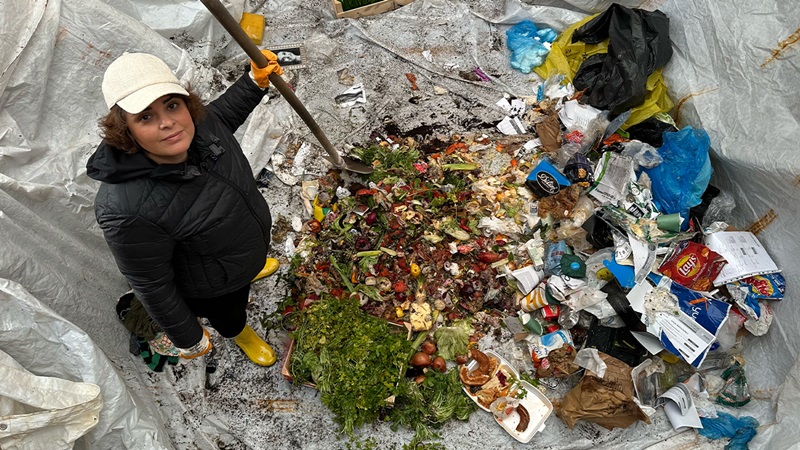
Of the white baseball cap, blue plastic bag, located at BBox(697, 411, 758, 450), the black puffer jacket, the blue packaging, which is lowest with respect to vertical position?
blue plastic bag, located at BBox(697, 411, 758, 450)

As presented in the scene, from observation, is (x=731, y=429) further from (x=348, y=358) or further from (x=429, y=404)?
(x=348, y=358)

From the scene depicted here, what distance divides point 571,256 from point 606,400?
0.93m

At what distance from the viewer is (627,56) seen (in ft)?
12.0

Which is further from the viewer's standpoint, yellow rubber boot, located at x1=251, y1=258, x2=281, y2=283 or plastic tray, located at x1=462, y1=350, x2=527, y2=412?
yellow rubber boot, located at x1=251, y1=258, x2=281, y2=283

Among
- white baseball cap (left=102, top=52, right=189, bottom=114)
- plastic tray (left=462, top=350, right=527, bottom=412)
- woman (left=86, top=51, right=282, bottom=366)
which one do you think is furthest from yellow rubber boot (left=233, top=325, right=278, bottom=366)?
white baseball cap (left=102, top=52, right=189, bottom=114)

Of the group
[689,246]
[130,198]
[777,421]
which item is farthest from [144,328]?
[777,421]

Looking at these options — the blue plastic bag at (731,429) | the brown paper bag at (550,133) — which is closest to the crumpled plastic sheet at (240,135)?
the blue plastic bag at (731,429)

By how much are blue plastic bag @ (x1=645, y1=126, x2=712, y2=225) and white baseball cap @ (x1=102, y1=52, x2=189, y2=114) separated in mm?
3134

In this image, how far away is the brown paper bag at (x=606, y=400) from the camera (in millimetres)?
2895

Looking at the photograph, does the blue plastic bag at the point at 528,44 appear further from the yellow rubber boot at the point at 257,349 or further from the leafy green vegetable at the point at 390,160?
the yellow rubber boot at the point at 257,349

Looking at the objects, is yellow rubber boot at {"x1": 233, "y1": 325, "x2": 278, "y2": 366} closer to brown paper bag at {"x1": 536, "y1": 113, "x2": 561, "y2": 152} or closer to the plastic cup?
brown paper bag at {"x1": 536, "y1": 113, "x2": 561, "y2": 152}

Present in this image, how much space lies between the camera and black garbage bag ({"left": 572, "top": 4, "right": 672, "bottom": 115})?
11.9 ft

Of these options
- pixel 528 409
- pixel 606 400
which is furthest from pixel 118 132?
pixel 606 400

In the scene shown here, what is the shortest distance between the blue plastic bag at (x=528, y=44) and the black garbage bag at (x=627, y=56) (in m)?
0.51
